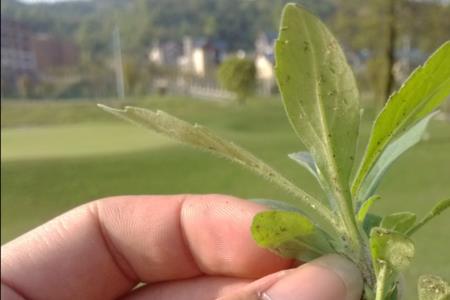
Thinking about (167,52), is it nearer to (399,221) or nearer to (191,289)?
(191,289)

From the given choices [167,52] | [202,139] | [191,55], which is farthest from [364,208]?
[167,52]

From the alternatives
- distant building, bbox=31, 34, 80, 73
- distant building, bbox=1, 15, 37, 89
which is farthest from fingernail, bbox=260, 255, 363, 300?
distant building, bbox=31, 34, 80, 73

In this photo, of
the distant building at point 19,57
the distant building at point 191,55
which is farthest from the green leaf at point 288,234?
the distant building at point 191,55

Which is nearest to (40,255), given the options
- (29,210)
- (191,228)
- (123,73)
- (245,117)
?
(191,228)

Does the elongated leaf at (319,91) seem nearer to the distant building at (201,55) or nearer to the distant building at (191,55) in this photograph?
the distant building at (191,55)

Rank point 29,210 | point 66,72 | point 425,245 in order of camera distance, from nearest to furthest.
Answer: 1. point 425,245
2. point 29,210
3. point 66,72

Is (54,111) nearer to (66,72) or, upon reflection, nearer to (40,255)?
(66,72)
